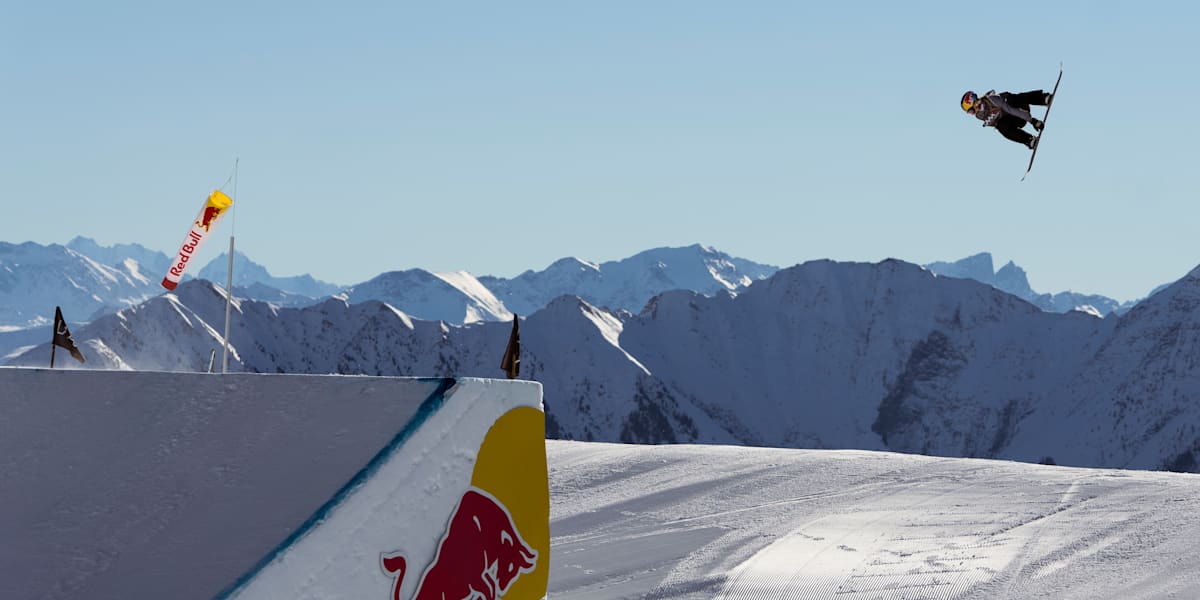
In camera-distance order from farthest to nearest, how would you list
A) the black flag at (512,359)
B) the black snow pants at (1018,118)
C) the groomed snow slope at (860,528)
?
the black snow pants at (1018,118), the groomed snow slope at (860,528), the black flag at (512,359)

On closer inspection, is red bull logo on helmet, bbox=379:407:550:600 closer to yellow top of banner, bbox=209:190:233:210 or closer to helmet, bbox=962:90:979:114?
yellow top of banner, bbox=209:190:233:210

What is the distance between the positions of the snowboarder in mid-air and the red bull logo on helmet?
11859 millimetres

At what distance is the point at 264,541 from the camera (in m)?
5.14

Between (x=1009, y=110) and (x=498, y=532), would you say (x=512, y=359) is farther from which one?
(x=1009, y=110)

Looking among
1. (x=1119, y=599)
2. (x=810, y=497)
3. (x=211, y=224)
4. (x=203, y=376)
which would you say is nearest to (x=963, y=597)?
(x=1119, y=599)

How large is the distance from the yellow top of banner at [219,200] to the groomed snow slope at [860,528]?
19.0 ft

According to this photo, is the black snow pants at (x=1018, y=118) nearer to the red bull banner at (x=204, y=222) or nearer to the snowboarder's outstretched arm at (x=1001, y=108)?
the snowboarder's outstretched arm at (x=1001, y=108)

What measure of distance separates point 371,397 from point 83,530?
4.46 ft

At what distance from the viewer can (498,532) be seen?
21.5 feet

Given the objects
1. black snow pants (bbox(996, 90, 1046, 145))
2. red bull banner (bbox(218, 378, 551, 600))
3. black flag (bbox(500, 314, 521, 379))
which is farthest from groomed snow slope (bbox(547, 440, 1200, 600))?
red bull banner (bbox(218, 378, 551, 600))

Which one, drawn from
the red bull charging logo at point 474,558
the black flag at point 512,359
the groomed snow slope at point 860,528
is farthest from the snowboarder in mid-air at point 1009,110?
the red bull charging logo at point 474,558

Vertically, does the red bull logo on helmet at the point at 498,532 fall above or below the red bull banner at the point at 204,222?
below

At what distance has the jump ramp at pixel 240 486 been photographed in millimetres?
5102

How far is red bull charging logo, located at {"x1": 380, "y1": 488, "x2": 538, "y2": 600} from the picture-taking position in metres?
5.94
